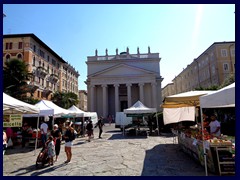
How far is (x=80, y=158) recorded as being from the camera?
8148 mm

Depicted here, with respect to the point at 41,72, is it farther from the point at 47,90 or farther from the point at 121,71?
the point at 121,71

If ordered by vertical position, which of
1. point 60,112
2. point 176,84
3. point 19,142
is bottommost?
point 19,142

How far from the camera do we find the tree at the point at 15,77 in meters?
26.2

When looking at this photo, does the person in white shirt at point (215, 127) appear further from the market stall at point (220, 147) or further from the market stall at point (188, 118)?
the market stall at point (220, 147)

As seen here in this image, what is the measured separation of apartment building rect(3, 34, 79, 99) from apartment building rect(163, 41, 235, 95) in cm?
3841

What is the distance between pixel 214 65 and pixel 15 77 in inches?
1613

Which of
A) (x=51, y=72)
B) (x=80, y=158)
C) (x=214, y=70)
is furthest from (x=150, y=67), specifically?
(x=80, y=158)

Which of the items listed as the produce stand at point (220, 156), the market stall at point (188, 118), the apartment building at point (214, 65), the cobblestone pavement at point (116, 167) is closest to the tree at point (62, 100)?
the market stall at point (188, 118)

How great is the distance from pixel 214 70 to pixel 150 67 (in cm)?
1534

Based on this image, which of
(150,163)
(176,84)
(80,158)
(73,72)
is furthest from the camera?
(176,84)

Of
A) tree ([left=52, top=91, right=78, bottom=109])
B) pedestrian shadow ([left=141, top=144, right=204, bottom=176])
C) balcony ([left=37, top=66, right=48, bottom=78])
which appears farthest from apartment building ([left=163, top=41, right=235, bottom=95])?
balcony ([left=37, top=66, right=48, bottom=78])

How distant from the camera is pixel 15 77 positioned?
86.8 feet

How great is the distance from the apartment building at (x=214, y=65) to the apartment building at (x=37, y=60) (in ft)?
126

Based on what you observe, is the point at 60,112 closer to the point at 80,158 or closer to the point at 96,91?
the point at 80,158
